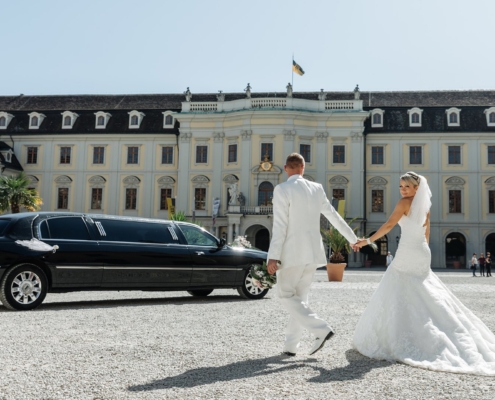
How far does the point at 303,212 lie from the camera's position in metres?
5.36

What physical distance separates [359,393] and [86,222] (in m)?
7.40

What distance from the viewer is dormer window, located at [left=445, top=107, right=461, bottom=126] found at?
41688 mm

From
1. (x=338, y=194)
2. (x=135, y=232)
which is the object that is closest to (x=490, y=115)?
(x=338, y=194)

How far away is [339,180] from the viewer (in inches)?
1617

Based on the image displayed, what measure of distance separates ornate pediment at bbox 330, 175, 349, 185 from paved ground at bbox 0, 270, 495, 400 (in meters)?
32.9

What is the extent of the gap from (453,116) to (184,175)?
20.2 meters

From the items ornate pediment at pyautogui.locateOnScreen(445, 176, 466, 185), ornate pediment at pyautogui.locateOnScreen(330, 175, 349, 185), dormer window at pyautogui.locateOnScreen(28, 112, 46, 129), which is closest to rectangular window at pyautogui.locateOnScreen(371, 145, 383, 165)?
ornate pediment at pyautogui.locateOnScreen(330, 175, 349, 185)

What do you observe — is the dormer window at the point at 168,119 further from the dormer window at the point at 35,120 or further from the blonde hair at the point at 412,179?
the blonde hair at the point at 412,179

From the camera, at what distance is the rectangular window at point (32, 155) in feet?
146

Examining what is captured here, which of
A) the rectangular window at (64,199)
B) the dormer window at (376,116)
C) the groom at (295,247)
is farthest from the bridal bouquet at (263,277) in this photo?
the rectangular window at (64,199)

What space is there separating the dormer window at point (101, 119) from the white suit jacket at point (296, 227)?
1628 inches

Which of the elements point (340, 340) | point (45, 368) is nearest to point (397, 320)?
point (340, 340)

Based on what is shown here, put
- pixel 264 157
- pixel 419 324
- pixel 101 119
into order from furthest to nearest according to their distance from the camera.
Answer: pixel 101 119 < pixel 264 157 < pixel 419 324

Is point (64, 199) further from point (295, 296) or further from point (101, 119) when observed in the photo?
point (295, 296)
